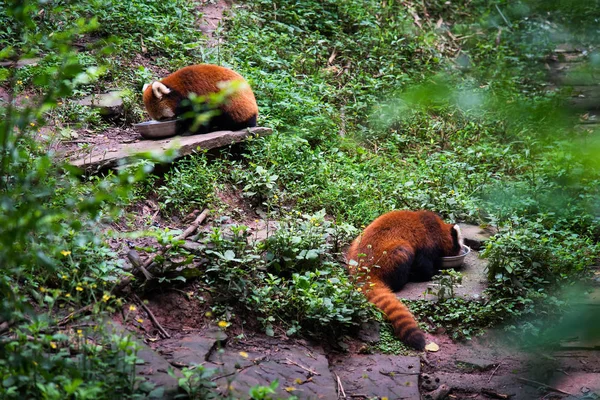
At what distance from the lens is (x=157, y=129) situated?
6.58 metres

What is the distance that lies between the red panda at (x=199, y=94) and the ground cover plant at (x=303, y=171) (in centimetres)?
36

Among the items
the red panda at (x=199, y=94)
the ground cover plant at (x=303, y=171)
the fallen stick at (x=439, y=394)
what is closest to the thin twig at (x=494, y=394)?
the fallen stick at (x=439, y=394)

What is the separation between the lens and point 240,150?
6918mm

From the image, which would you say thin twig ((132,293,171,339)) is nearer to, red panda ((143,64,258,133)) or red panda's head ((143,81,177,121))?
red panda ((143,64,258,133))

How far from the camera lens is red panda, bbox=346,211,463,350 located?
5020 mm

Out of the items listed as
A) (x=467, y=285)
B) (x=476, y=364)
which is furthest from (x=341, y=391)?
(x=467, y=285)

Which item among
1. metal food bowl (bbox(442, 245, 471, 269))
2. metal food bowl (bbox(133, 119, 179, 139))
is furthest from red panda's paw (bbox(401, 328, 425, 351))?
metal food bowl (bbox(133, 119, 179, 139))

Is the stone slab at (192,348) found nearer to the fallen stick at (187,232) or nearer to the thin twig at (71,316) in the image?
→ the thin twig at (71,316)

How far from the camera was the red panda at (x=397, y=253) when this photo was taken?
16.5 feet

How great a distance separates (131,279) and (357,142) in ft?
15.7

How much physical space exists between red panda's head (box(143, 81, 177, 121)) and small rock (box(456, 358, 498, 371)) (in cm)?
423

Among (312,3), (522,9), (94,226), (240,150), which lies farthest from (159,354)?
(312,3)

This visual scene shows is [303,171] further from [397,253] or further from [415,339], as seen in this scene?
[415,339]

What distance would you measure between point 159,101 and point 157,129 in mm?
535
